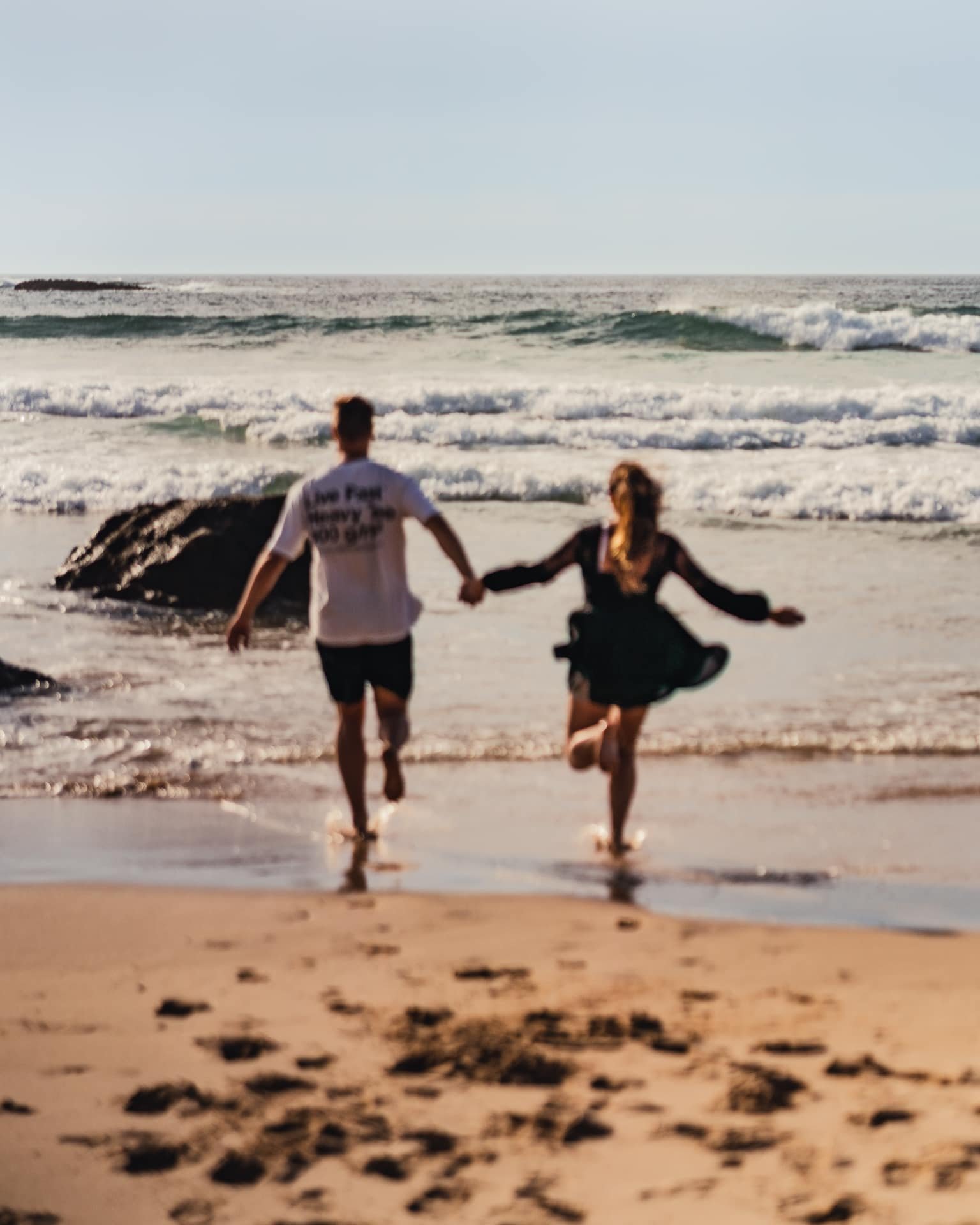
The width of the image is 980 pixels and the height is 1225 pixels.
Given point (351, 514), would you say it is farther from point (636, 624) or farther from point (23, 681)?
point (23, 681)

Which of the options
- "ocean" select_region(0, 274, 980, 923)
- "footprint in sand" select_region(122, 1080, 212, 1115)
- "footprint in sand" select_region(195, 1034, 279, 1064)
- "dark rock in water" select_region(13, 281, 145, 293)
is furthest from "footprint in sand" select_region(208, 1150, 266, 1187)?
"dark rock in water" select_region(13, 281, 145, 293)

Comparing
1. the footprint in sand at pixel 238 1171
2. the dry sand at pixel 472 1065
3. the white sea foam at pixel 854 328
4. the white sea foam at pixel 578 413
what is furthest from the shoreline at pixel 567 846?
the white sea foam at pixel 854 328

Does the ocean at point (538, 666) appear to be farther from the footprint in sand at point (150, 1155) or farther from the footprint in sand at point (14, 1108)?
the footprint in sand at point (150, 1155)

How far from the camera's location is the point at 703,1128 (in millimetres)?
3277

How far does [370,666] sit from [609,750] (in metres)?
0.96

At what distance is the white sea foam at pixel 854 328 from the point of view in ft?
110

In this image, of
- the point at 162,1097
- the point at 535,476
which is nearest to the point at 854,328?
the point at 535,476

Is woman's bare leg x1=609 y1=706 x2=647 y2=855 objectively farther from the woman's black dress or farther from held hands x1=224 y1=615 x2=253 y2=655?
held hands x1=224 y1=615 x2=253 y2=655

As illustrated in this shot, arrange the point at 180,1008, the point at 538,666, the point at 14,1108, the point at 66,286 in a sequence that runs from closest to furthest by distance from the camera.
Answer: the point at 14,1108 → the point at 180,1008 → the point at 538,666 → the point at 66,286

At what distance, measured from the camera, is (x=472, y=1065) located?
3.66 meters

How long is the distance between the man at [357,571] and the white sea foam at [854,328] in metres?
28.8

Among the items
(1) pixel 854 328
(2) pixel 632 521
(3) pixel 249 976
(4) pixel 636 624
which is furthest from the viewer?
(1) pixel 854 328

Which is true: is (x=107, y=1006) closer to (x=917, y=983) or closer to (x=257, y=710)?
(x=917, y=983)

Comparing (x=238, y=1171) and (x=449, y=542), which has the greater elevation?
(x=449, y=542)
